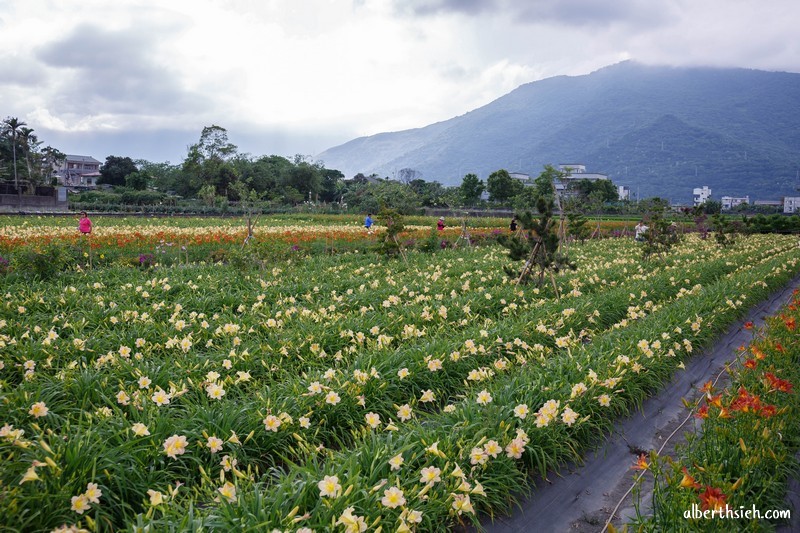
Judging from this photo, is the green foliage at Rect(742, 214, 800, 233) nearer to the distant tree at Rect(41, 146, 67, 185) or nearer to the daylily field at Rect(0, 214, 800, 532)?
the daylily field at Rect(0, 214, 800, 532)

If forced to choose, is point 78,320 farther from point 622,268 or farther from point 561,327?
point 622,268

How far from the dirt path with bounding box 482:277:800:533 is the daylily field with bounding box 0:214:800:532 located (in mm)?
120

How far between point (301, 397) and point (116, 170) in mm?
77205

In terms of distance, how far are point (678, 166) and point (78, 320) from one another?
217284 millimetres

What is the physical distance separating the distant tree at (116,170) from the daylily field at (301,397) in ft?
229

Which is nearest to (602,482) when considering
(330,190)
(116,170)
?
(330,190)

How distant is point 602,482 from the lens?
363 centimetres

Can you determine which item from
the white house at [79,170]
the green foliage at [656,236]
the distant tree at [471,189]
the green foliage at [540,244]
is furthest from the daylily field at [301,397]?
the white house at [79,170]

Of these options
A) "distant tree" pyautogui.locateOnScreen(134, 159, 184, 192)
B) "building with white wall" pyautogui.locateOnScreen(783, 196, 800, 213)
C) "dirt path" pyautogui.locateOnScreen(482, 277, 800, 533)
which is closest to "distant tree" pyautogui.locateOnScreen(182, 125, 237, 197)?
"distant tree" pyautogui.locateOnScreen(134, 159, 184, 192)

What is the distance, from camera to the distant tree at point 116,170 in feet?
225

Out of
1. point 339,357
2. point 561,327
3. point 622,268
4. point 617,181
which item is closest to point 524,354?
point 561,327

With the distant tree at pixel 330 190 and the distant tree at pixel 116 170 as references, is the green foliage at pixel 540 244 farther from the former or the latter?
the distant tree at pixel 116 170

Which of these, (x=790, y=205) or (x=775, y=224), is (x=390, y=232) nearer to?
(x=775, y=224)

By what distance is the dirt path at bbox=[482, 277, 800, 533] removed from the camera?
3172 millimetres
